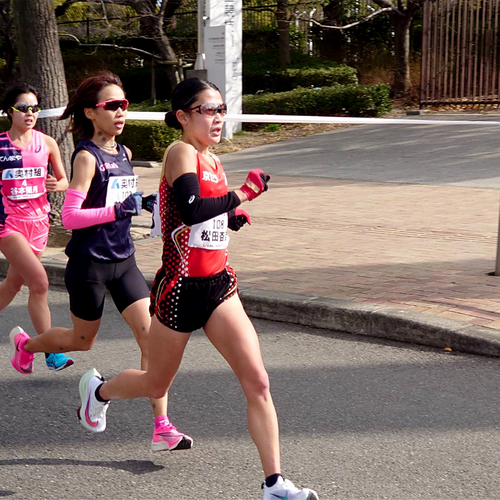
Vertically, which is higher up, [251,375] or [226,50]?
[226,50]

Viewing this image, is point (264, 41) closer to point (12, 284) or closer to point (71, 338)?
point (12, 284)

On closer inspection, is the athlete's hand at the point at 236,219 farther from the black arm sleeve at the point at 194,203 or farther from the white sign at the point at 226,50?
the white sign at the point at 226,50

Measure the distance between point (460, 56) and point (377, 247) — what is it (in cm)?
1329

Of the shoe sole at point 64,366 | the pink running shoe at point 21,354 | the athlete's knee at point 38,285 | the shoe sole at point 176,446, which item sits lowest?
the shoe sole at point 176,446

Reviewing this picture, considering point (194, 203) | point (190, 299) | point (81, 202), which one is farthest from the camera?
point (81, 202)

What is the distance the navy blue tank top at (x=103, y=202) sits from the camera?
429 centimetres

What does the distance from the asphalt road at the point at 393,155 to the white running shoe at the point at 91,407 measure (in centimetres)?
925

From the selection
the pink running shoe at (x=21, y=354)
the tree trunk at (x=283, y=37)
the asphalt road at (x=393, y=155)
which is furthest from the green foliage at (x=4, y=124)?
the pink running shoe at (x=21, y=354)

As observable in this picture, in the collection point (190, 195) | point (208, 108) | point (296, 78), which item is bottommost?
point (190, 195)

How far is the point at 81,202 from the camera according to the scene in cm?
418

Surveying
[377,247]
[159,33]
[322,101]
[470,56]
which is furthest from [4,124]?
[377,247]

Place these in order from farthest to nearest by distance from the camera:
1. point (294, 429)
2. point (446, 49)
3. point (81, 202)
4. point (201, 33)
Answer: point (446, 49), point (201, 33), point (294, 429), point (81, 202)

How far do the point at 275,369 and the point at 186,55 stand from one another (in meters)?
24.5

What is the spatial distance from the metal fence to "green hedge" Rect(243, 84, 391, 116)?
45.9 inches
